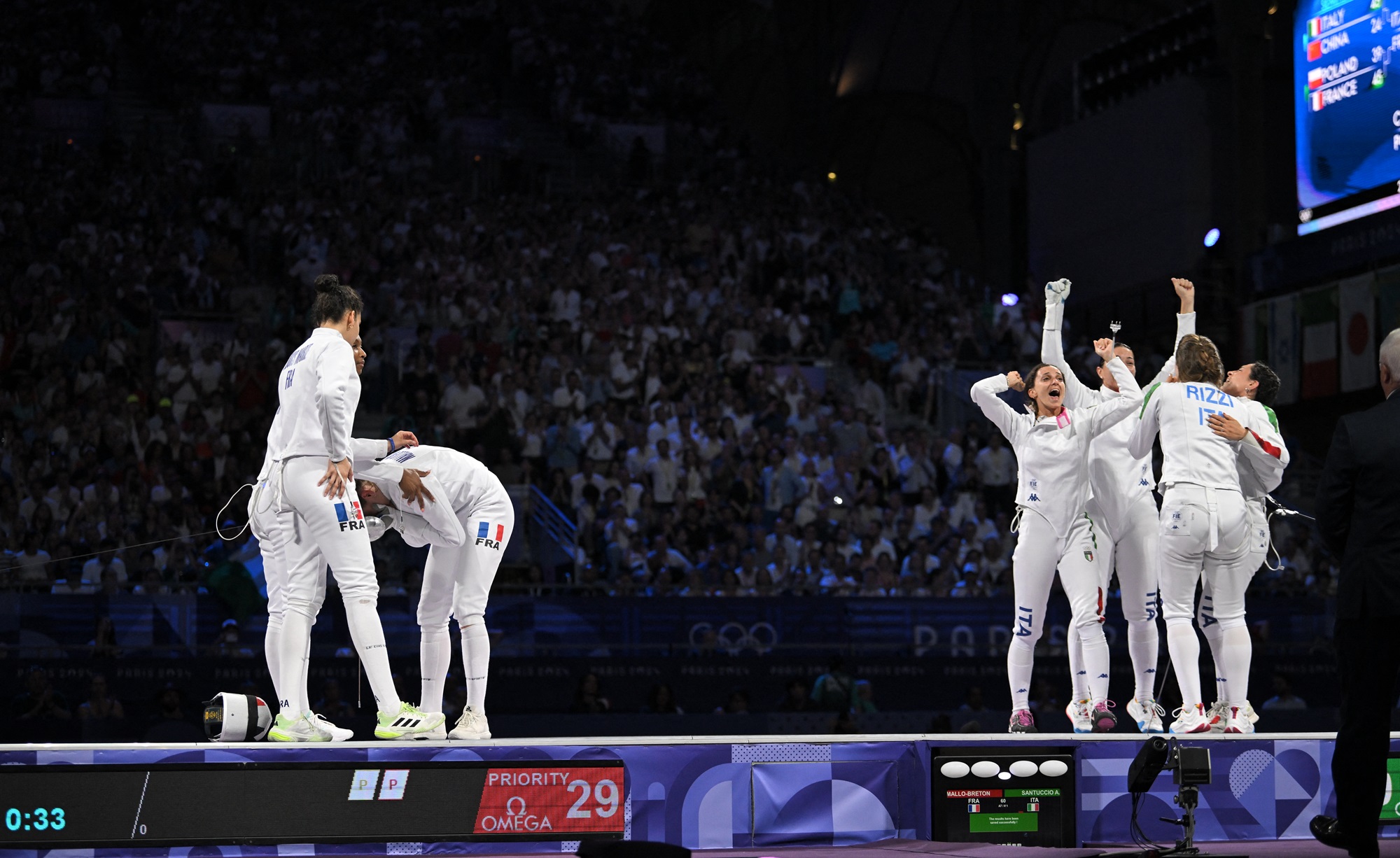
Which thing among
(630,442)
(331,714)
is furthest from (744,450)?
(331,714)

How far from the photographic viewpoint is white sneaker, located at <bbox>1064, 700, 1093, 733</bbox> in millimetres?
7988

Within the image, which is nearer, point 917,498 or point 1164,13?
point 917,498

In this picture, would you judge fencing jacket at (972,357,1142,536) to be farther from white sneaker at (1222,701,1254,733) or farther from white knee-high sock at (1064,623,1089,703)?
white sneaker at (1222,701,1254,733)

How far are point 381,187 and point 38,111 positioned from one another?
15.2 ft

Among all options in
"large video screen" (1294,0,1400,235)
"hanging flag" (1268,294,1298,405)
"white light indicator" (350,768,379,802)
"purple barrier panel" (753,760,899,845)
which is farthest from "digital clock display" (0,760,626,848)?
"hanging flag" (1268,294,1298,405)

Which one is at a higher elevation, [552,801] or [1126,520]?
[1126,520]

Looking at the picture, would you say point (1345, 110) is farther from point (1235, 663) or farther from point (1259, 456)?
point (1235, 663)

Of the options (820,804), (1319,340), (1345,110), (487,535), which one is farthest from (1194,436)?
(1319,340)

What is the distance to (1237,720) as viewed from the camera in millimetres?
7906

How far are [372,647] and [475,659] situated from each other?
2.67 feet

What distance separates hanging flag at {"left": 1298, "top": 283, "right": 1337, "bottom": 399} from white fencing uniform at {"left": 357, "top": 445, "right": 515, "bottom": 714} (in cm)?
1419

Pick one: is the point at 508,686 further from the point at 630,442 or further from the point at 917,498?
the point at 917,498

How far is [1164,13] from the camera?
2555 centimetres

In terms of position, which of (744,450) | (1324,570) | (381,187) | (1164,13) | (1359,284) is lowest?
(1324,570)
